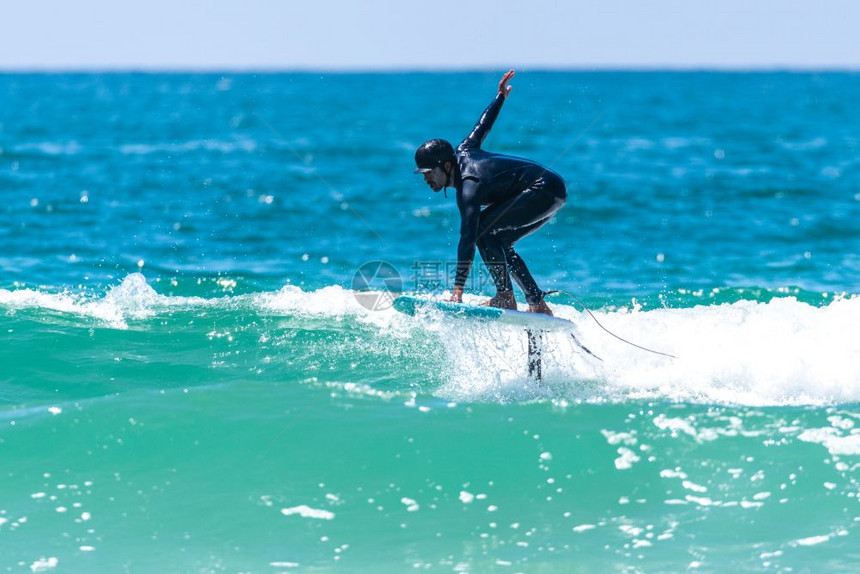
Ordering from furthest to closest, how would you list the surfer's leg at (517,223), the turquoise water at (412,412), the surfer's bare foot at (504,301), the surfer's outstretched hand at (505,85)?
the surfer's outstretched hand at (505,85)
the surfer's bare foot at (504,301)
the surfer's leg at (517,223)
the turquoise water at (412,412)

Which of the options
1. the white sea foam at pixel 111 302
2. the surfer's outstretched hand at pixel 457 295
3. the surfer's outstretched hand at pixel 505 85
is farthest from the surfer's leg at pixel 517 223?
the white sea foam at pixel 111 302

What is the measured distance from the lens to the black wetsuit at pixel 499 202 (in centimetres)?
780

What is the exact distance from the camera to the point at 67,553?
6.38 m

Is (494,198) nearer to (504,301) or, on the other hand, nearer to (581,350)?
(504,301)

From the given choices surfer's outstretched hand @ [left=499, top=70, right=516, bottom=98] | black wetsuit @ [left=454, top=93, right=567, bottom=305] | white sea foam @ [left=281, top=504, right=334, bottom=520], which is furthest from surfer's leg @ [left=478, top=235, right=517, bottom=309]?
white sea foam @ [left=281, top=504, right=334, bottom=520]

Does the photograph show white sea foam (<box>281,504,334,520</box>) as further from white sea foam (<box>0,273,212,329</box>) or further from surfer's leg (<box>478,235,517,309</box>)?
white sea foam (<box>0,273,212,329</box>)

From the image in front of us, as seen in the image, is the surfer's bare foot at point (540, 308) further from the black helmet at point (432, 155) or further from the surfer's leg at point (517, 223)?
the black helmet at point (432, 155)

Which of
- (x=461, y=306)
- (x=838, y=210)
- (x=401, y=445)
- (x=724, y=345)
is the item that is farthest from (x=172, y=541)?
(x=838, y=210)

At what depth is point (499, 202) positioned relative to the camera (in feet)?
26.4

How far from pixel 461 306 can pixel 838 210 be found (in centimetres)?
1402

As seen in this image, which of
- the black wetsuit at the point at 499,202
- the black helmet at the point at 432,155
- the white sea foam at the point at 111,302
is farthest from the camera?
the white sea foam at the point at 111,302

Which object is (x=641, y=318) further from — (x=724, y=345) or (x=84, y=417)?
(x=84, y=417)

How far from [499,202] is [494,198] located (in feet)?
0.28

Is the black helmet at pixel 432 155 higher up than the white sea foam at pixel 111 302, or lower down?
lower down
